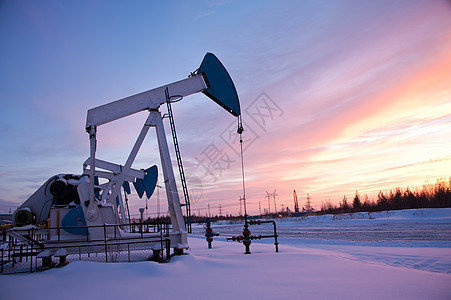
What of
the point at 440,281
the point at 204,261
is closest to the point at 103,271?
the point at 204,261

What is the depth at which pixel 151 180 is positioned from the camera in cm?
1728

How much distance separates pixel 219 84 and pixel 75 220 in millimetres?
5574

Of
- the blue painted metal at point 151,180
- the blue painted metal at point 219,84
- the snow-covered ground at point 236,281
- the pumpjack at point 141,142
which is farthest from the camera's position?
the blue painted metal at point 151,180

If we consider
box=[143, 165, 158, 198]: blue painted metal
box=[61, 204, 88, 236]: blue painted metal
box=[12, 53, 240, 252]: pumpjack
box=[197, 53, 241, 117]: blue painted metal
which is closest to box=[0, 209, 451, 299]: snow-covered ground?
box=[12, 53, 240, 252]: pumpjack

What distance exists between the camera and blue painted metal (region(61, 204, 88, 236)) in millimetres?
8109

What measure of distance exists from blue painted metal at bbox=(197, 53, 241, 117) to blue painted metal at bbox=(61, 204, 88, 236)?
489 centimetres

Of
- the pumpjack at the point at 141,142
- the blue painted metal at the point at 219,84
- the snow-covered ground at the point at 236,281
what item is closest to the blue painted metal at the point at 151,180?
the pumpjack at the point at 141,142

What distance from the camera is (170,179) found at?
8180 millimetres

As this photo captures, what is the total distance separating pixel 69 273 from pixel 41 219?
6815 millimetres

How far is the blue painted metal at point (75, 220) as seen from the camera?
26.6 ft

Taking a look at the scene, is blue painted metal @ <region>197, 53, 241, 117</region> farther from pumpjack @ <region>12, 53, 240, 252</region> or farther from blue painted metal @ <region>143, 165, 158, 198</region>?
blue painted metal @ <region>143, 165, 158, 198</region>

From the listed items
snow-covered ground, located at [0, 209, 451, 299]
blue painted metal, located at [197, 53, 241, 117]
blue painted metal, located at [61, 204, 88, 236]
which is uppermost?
blue painted metal, located at [197, 53, 241, 117]

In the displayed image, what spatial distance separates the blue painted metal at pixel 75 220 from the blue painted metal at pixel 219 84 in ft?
16.1

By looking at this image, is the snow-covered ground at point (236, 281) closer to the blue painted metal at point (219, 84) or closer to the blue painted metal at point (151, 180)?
the blue painted metal at point (219, 84)
